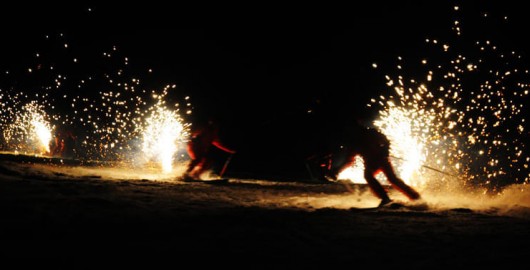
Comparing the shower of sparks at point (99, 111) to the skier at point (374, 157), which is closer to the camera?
the skier at point (374, 157)

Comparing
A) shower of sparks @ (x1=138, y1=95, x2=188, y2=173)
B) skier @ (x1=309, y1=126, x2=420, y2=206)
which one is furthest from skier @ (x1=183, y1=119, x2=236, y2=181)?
shower of sparks @ (x1=138, y1=95, x2=188, y2=173)

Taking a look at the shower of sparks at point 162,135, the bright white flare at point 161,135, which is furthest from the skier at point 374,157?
the bright white flare at point 161,135

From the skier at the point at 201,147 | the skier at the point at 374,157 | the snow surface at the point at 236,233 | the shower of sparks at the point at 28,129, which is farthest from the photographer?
the shower of sparks at the point at 28,129

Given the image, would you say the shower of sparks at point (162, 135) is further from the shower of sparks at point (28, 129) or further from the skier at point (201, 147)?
the shower of sparks at point (28, 129)

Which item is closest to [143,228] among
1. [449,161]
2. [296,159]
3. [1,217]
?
[1,217]

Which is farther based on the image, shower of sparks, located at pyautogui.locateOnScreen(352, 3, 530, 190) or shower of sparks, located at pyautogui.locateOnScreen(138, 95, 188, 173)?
shower of sparks, located at pyautogui.locateOnScreen(138, 95, 188, 173)

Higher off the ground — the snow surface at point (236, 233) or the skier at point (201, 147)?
the skier at point (201, 147)

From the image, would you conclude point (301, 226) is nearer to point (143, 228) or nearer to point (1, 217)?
point (143, 228)

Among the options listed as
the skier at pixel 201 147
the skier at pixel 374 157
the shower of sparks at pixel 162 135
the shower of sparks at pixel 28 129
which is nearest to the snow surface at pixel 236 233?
the skier at pixel 374 157

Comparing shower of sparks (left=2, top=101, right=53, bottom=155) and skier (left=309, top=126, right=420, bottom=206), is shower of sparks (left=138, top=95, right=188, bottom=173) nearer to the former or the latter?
shower of sparks (left=2, top=101, right=53, bottom=155)

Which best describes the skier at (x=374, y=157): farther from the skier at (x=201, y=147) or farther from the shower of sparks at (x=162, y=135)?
the shower of sparks at (x=162, y=135)

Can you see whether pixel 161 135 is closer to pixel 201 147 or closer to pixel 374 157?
pixel 201 147

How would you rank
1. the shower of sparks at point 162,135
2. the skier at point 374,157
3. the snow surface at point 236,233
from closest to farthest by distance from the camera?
the snow surface at point 236,233 < the skier at point 374,157 < the shower of sparks at point 162,135

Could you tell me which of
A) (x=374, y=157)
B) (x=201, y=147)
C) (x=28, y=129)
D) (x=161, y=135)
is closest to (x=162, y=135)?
(x=161, y=135)
